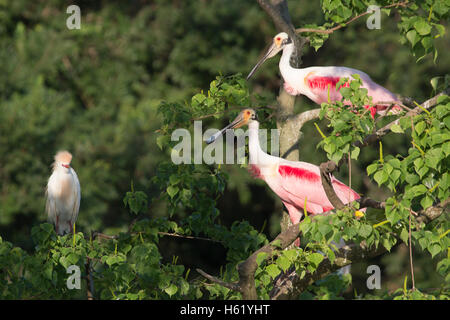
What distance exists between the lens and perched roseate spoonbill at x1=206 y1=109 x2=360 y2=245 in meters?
6.50

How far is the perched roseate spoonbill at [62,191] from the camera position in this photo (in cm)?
748

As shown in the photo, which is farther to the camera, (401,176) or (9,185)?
(9,185)

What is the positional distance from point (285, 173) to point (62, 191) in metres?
2.13

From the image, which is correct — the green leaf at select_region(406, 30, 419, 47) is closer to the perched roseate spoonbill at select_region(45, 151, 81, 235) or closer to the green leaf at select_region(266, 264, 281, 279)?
the green leaf at select_region(266, 264, 281, 279)

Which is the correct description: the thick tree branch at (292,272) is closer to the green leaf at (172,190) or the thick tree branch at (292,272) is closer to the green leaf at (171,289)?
the green leaf at (171,289)

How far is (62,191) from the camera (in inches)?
297

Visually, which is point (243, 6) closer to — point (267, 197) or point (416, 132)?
point (267, 197)

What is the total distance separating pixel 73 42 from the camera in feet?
44.7

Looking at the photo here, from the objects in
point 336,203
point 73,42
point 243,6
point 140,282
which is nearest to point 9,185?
point 73,42

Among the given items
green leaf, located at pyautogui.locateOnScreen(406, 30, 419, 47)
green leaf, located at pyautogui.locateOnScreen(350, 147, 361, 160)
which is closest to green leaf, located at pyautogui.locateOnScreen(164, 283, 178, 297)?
green leaf, located at pyautogui.locateOnScreen(350, 147, 361, 160)

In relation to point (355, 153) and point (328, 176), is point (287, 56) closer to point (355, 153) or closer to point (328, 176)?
point (328, 176)

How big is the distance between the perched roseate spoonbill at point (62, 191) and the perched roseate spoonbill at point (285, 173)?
5.47 feet

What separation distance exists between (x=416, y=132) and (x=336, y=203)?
2.24 ft

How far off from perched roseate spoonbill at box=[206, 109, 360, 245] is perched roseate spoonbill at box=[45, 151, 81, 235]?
5.47ft
